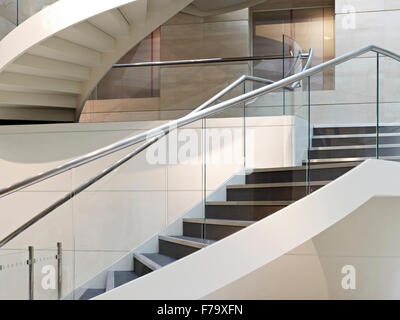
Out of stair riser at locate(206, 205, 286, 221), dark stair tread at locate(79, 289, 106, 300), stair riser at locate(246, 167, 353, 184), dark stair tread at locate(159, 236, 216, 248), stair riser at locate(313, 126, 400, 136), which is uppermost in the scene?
stair riser at locate(313, 126, 400, 136)

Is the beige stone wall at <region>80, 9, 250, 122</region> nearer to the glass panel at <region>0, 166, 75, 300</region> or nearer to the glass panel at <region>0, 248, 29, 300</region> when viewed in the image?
the glass panel at <region>0, 166, 75, 300</region>

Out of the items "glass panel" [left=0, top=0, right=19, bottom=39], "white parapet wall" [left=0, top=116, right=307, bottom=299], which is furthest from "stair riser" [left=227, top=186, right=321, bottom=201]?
"glass panel" [left=0, top=0, right=19, bottom=39]

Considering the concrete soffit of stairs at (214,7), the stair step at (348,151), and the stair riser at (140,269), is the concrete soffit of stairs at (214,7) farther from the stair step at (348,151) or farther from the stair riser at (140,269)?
the stair riser at (140,269)

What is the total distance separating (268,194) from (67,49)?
2846mm

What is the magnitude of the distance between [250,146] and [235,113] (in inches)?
10.1

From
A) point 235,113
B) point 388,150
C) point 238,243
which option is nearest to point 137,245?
point 238,243

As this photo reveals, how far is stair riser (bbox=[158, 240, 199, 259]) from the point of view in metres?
3.25

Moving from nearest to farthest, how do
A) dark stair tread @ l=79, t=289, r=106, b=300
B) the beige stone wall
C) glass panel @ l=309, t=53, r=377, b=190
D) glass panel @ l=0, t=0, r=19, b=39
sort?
dark stair tread @ l=79, t=289, r=106, b=300 → glass panel @ l=309, t=53, r=377, b=190 → glass panel @ l=0, t=0, r=19, b=39 → the beige stone wall

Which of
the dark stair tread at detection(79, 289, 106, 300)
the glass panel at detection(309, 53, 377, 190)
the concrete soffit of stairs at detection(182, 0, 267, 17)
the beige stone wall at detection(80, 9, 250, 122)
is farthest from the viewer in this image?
the concrete soffit of stairs at detection(182, 0, 267, 17)

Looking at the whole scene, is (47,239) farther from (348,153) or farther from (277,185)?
(348,153)

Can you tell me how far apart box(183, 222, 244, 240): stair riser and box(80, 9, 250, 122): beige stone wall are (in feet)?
7.36

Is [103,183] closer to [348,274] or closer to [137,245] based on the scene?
[137,245]

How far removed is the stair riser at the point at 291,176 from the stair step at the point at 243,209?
0.15 m
